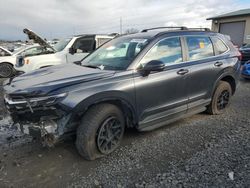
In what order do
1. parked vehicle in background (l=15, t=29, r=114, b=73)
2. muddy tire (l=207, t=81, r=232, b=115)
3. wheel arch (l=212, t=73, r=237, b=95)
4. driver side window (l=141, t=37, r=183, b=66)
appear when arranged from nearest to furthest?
driver side window (l=141, t=37, r=183, b=66) < wheel arch (l=212, t=73, r=237, b=95) < muddy tire (l=207, t=81, r=232, b=115) < parked vehicle in background (l=15, t=29, r=114, b=73)

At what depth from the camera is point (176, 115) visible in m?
4.27

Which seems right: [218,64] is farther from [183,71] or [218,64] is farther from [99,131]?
[99,131]

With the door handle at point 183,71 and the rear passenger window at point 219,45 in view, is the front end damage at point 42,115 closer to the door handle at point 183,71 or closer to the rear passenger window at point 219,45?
the door handle at point 183,71

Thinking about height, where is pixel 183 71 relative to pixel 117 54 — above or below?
below

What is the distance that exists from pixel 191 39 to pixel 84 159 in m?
2.82

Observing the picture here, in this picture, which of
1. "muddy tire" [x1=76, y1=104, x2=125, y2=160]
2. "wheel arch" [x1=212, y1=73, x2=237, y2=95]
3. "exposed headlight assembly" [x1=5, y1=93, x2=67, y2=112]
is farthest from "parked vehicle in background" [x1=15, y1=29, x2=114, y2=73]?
"exposed headlight assembly" [x1=5, y1=93, x2=67, y2=112]

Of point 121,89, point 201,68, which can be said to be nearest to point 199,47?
point 201,68

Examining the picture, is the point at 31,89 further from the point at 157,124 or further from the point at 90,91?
the point at 157,124

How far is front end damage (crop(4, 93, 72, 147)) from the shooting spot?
2945 mm

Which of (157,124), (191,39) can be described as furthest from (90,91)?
(191,39)

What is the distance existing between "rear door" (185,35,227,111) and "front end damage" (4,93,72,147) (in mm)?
2338

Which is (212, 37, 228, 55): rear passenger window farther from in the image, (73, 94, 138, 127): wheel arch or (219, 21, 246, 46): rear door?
(219, 21, 246, 46): rear door

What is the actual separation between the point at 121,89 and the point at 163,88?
837 millimetres

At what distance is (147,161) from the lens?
3359 millimetres
